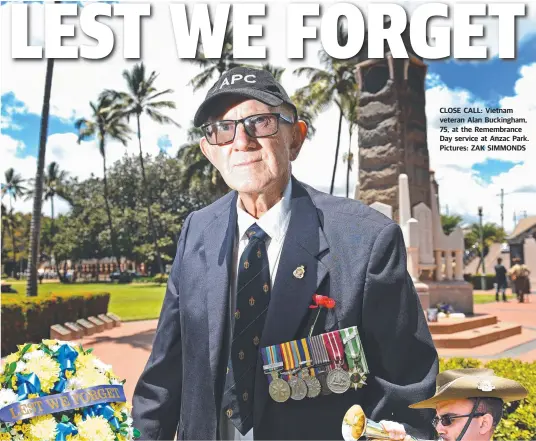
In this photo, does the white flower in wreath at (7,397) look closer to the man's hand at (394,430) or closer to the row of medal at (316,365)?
the row of medal at (316,365)

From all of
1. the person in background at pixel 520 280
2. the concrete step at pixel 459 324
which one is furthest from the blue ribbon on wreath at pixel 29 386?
the person in background at pixel 520 280

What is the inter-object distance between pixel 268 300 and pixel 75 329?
236 inches

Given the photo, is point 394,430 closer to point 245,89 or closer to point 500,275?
point 245,89

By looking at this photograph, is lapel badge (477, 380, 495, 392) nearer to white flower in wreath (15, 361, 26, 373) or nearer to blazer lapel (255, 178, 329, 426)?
blazer lapel (255, 178, 329, 426)

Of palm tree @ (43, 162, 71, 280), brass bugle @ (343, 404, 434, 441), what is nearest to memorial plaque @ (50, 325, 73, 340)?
palm tree @ (43, 162, 71, 280)

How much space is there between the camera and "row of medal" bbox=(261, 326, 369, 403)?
2316 millimetres

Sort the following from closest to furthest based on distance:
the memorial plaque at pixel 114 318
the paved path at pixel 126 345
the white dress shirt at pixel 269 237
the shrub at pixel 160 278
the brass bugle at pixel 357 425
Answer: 1. the brass bugle at pixel 357 425
2. the white dress shirt at pixel 269 237
3. the shrub at pixel 160 278
4. the paved path at pixel 126 345
5. the memorial plaque at pixel 114 318

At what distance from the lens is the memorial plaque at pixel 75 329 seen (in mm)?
7434

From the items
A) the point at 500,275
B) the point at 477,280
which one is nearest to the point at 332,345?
the point at 500,275

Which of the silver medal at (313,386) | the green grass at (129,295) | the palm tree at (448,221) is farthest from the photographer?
the palm tree at (448,221)

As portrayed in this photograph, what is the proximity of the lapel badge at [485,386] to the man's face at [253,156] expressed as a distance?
1.19 meters

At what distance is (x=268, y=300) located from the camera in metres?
2.39

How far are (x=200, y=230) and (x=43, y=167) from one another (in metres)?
4.16

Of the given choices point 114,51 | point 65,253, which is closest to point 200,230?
point 114,51
